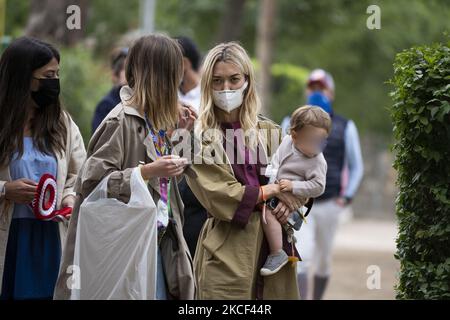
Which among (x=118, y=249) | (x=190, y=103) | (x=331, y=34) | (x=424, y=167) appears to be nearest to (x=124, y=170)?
(x=118, y=249)

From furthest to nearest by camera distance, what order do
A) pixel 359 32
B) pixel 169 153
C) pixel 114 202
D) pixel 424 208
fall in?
1. pixel 359 32
2. pixel 424 208
3. pixel 169 153
4. pixel 114 202

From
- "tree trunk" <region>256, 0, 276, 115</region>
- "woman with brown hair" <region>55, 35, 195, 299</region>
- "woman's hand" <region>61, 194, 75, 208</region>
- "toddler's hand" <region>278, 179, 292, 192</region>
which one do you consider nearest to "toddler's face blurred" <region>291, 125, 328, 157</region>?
"toddler's hand" <region>278, 179, 292, 192</region>

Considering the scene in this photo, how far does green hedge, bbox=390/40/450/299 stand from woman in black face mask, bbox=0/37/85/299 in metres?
1.94

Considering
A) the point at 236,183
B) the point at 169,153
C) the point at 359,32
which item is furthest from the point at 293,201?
the point at 359,32

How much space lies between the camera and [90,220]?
501 centimetres

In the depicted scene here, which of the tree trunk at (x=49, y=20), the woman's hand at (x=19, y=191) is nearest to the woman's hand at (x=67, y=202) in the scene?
the woman's hand at (x=19, y=191)

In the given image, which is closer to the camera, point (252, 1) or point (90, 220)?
point (90, 220)

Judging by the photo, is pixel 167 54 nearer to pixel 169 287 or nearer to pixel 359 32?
pixel 169 287

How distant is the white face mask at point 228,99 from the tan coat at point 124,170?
570 mm

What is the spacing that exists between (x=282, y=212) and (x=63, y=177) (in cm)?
130

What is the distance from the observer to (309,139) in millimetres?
5668

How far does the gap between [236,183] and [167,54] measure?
78 centimetres

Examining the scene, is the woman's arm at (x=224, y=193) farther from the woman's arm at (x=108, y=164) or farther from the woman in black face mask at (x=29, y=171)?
the woman in black face mask at (x=29, y=171)

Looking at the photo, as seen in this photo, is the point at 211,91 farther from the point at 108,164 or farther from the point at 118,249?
the point at 118,249
